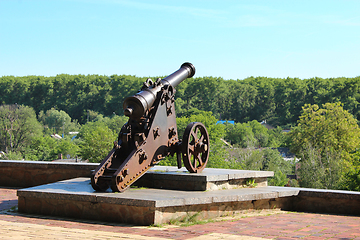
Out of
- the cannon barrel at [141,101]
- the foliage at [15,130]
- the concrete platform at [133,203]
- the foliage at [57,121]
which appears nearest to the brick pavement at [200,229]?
the concrete platform at [133,203]

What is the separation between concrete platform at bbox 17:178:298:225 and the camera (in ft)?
17.7

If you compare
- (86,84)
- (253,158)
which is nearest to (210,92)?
(86,84)

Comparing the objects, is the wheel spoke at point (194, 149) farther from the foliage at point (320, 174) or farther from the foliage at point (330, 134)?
the foliage at point (330, 134)

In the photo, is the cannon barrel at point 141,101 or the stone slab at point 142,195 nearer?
the stone slab at point 142,195

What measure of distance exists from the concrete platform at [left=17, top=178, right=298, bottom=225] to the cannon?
29cm

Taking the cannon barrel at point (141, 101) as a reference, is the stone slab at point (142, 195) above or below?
below

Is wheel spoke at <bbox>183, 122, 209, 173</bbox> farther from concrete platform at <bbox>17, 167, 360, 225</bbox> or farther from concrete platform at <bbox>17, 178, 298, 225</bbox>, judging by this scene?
concrete platform at <bbox>17, 178, 298, 225</bbox>

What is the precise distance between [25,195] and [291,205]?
4.44m

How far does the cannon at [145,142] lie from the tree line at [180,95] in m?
83.9

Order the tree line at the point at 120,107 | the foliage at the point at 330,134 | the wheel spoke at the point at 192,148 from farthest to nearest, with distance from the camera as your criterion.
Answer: the tree line at the point at 120,107, the foliage at the point at 330,134, the wheel spoke at the point at 192,148

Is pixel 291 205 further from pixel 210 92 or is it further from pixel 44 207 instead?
pixel 210 92

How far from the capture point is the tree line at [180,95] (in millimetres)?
95656

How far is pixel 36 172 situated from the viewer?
921cm

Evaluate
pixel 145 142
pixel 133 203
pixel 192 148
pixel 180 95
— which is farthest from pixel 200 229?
pixel 180 95
